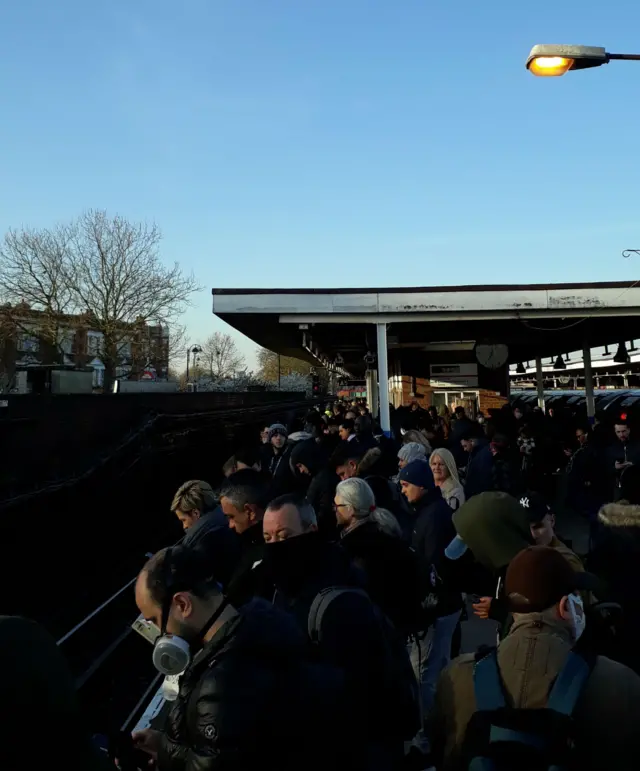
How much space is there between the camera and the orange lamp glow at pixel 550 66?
6.08m

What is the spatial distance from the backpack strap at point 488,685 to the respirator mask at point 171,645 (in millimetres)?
765

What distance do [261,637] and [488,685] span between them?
0.65m

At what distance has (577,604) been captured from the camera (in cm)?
203

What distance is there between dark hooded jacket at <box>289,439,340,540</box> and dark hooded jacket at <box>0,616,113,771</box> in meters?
3.29

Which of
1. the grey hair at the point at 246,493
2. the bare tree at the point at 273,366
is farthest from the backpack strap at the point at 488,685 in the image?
the bare tree at the point at 273,366

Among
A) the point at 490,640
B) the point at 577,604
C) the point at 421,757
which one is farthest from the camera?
the point at 490,640

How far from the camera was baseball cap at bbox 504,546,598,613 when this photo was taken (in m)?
1.86

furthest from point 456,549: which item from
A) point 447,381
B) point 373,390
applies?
point 373,390

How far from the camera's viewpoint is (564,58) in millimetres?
6066

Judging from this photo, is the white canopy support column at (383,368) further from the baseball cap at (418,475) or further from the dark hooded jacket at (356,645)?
the dark hooded jacket at (356,645)

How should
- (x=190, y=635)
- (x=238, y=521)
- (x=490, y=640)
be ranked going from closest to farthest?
(x=190, y=635) < (x=238, y=521) < (x=490, y=640)

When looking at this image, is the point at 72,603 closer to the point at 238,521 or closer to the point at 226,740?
the point at 238,521

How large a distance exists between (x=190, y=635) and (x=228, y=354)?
92729 mm

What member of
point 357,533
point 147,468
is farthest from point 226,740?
point 147,468
